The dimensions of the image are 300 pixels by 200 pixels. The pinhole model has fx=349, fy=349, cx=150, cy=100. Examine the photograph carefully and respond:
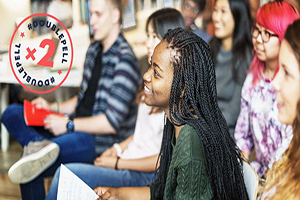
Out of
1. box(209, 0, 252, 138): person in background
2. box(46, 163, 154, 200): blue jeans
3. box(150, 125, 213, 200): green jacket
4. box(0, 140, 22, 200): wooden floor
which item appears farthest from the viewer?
box(0, 140, 22, 200): wooden floor

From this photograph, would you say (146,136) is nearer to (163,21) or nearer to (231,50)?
(163,21)

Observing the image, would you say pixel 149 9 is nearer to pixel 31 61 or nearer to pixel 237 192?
pixel 31 61

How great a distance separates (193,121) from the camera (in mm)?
1115

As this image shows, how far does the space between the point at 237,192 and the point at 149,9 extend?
1501 millimetres

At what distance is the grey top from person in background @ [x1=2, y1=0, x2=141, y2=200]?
1.89 feet

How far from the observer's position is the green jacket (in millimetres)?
1039

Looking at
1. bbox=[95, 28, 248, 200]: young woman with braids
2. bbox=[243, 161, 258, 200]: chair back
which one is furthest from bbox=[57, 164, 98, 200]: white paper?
bbox=[243, 161, 258, 200]: chair back

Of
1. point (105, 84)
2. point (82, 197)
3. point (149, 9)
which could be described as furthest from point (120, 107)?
point (82, 197)

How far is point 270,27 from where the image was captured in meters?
1.93

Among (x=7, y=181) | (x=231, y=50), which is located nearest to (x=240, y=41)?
(x=231, y=50)

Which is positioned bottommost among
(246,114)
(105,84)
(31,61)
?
(246,114)

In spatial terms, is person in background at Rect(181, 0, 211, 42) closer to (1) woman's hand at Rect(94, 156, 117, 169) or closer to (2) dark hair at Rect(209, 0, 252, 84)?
(2) dark hair at Rect(209, 0, 252, 84)

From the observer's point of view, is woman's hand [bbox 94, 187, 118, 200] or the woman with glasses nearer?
woman's hand [bbox 94, 187, 118, 200]

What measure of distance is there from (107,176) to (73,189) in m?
0.51
